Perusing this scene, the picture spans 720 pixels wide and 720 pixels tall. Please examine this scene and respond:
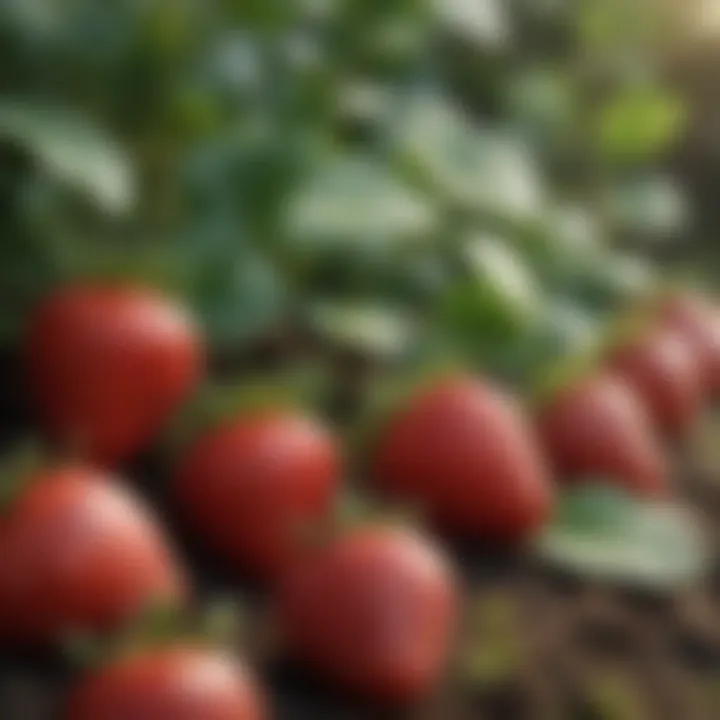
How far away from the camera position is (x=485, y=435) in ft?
2.72

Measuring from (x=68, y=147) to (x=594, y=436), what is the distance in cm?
34

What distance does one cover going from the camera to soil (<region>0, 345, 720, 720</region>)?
0.71 metres

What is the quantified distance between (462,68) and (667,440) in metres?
0.33

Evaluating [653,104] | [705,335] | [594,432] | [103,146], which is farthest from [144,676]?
[653,104]

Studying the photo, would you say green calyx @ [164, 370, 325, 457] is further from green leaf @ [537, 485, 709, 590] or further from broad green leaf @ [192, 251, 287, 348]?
green leaf @ [537, 485, 709, 590]

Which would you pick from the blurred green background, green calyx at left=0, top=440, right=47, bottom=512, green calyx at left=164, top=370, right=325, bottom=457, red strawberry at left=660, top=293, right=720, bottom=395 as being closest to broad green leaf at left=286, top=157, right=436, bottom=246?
the blurred green background

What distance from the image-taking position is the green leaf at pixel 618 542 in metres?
0.86

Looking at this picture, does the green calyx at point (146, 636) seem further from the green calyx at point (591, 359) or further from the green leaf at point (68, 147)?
the green calyx at point (591, 359)

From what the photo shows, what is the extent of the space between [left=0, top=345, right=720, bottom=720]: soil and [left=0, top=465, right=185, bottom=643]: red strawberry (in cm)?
2

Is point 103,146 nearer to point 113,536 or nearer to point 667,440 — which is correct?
point 113,536

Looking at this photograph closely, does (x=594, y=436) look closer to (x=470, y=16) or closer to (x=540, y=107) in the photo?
(x=470, y=16)

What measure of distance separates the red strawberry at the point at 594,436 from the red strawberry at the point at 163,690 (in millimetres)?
331

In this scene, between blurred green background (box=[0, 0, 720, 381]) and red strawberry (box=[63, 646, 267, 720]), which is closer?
red strawberry (box=[63, 646, 267, 720])

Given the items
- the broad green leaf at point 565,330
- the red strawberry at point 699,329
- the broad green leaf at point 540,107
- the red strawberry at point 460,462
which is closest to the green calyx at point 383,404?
the red strawberry at point 460,462
